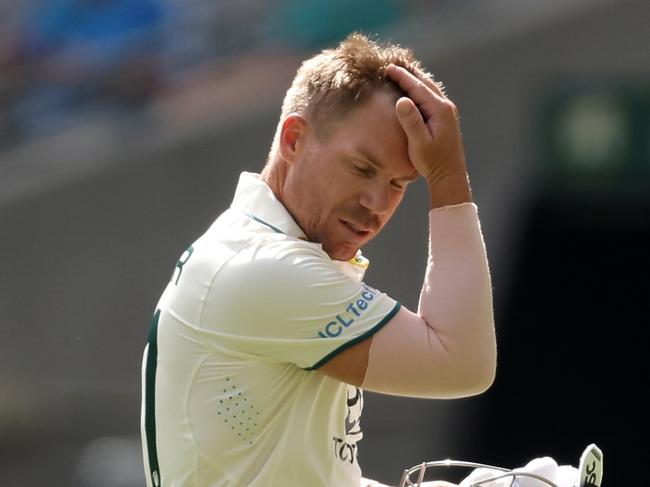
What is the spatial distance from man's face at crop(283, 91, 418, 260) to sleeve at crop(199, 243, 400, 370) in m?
0.17

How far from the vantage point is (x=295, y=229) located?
260 cm

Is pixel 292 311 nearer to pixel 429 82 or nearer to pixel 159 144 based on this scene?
pixel 429 82

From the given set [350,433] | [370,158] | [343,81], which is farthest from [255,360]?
[343,81]

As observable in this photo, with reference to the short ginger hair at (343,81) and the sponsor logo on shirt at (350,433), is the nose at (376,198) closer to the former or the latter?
the short ginger hair at (343,81)

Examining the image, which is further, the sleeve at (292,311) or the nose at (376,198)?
the nose at (376,198)

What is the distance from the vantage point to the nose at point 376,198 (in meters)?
2.56

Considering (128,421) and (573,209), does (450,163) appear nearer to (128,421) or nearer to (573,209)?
(573,209)

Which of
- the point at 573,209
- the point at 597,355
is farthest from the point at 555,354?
the point at 573,209

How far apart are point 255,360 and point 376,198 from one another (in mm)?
366

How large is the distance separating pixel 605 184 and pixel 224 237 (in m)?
6.35

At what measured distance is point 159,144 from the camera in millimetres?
9961

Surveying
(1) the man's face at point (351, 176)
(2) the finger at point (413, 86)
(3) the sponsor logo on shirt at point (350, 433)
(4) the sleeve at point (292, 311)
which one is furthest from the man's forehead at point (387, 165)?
(3) the sponsor logo on shirt at point (350, 433)

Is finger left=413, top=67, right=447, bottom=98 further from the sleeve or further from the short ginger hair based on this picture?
the sleeve

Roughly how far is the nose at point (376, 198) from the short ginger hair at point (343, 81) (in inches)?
5.2
